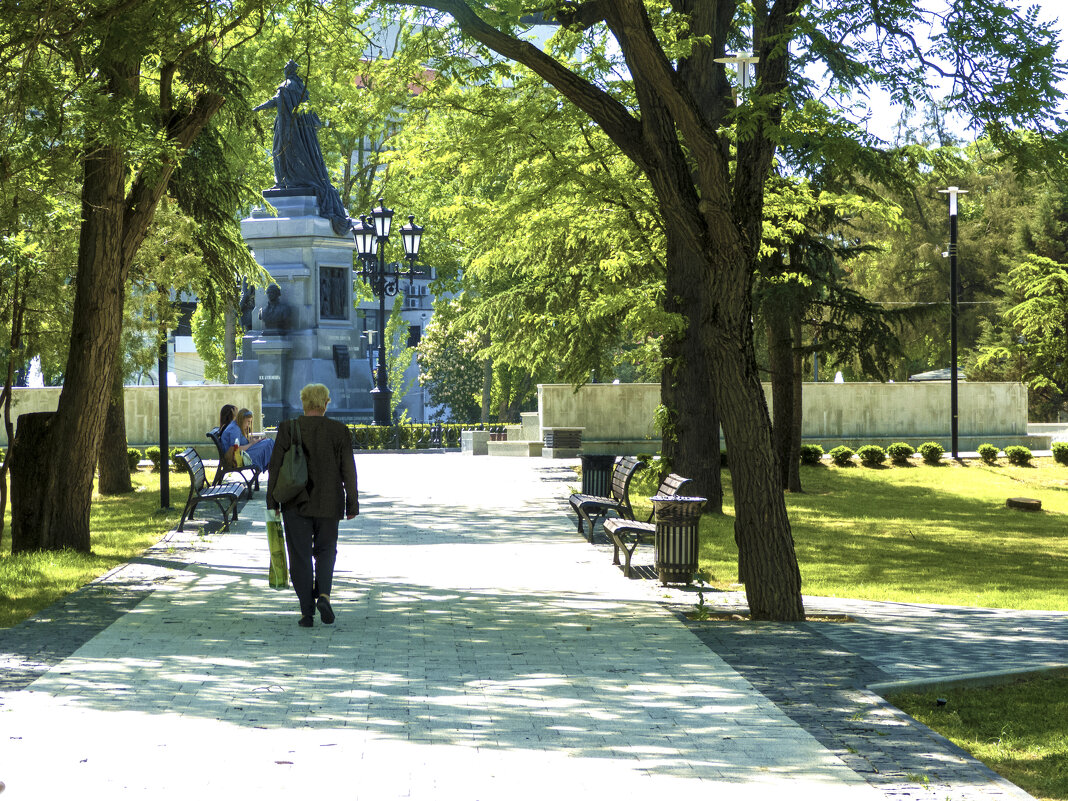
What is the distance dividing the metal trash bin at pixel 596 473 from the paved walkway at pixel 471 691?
19.0ft

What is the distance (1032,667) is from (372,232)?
25.1 meters

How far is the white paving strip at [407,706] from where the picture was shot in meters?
5.51


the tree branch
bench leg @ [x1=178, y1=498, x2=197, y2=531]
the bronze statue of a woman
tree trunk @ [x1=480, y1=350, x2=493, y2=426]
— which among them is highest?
the bronze statue of a woman

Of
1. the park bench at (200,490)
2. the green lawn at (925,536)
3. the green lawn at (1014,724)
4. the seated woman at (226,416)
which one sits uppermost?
the seated woman at (226,416)

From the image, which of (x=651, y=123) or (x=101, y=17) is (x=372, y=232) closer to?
(x=101, y=17)

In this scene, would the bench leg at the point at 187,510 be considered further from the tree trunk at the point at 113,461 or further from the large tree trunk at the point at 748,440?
the large tree trunk at the point at 748,440

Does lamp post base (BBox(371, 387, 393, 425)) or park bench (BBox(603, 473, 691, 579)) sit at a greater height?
lamp post base (BBox(371, 387, 393, 425))

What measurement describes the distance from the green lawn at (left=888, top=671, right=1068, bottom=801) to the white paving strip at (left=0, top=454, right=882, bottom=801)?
87cm

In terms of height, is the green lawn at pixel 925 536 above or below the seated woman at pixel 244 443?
below

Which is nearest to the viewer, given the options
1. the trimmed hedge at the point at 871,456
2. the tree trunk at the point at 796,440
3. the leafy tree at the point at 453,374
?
the tree trunk at the point at 796,440

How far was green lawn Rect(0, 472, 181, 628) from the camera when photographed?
11.0 m

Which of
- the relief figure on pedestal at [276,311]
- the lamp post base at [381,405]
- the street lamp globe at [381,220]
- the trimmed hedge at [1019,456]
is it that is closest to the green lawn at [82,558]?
the street lamp globe at [381,220]

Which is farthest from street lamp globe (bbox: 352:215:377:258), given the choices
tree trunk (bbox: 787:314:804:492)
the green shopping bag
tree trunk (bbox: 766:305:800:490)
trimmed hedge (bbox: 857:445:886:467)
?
the green shopping bag

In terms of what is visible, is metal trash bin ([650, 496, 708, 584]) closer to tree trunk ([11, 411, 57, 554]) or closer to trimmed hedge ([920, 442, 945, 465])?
tree trunk ([11, 411, 57, 554])
